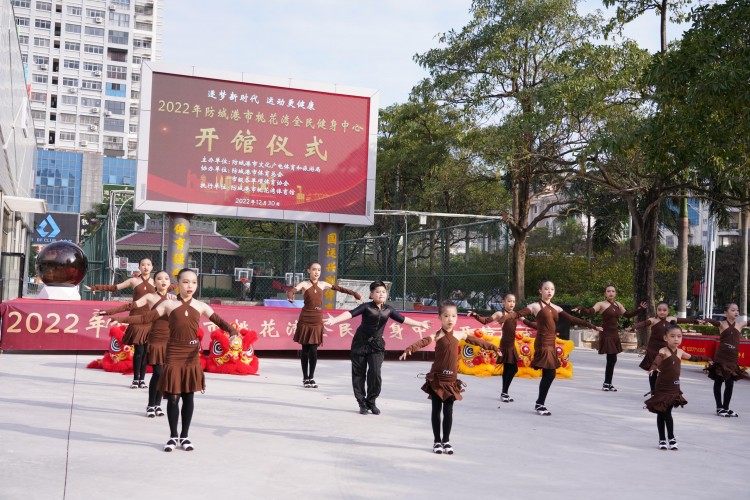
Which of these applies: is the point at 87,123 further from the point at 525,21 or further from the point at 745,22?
the point at 745,22

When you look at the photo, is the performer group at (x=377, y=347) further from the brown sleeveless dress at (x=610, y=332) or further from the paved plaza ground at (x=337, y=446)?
the paved plaza ground at (x=337, y=446)

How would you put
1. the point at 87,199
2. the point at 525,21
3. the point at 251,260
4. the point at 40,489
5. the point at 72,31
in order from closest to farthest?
the point at 40,489 → the point at 525,21 → the point at 251,260 → the point at 87,199 → the point at 72,31

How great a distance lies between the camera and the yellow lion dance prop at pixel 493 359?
1533cm

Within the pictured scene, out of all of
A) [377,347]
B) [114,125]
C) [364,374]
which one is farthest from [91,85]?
[377,347]

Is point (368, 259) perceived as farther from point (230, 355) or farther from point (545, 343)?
point (545, 343)

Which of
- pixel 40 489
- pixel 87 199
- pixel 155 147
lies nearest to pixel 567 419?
pixel 40 489

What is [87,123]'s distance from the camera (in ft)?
326

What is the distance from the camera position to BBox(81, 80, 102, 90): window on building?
98.9m

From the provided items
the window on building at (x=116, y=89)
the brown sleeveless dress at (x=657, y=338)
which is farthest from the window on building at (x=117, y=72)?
the brown sleeveless dress at (x=657, y=338)

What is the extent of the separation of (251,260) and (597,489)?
28858mm

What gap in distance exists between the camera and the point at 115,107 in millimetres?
100812

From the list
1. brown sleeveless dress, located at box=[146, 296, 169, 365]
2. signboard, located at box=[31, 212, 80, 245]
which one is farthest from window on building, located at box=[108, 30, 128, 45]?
brown sleeveless dress, located at box=[146, 296, 169, 365]

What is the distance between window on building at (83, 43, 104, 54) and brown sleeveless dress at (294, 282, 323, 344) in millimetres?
96255

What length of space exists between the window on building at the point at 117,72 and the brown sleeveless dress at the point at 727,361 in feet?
323
